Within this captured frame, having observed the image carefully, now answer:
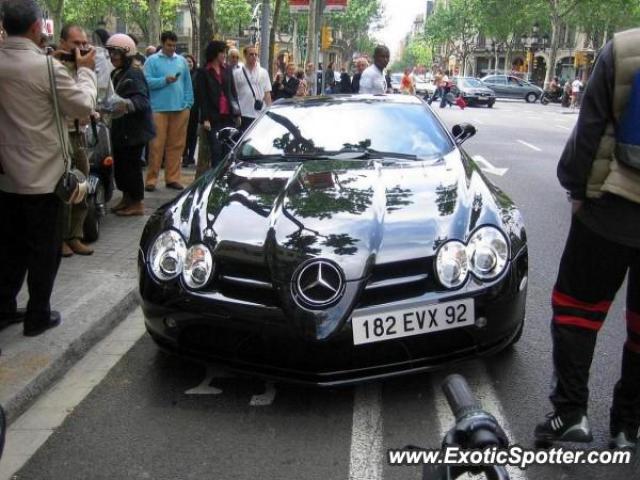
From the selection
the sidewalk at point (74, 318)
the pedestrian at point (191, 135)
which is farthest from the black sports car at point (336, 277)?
the pedestrian at point (191, 135)

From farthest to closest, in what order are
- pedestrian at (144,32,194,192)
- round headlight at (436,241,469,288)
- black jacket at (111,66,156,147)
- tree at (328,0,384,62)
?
1. tree at (328,0,384,62)
2. pedestrian at (144,32,194,192)
3. black jacket at (111,66,156,147)
4. round headlight at (436,241,469,288)

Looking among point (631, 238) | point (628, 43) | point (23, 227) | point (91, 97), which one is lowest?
point (23, 227)

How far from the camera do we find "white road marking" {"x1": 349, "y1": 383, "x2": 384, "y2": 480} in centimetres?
286

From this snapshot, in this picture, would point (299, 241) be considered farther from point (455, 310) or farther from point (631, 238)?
point (631, 238)

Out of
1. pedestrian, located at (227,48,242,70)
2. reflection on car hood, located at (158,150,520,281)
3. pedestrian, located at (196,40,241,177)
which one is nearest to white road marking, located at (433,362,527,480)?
reflection on car hood, located at (158,150,520,281)

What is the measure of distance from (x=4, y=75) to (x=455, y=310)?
8.44 feet

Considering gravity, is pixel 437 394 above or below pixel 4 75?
below

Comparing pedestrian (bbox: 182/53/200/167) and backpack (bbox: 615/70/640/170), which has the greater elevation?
backpack (bbox: 615/70/640/170)

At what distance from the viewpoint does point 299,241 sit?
3.40m

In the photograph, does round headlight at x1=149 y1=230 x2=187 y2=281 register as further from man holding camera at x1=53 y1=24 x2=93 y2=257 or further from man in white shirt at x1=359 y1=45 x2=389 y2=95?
man in white shirt at x1=359 y1=45 x2=389 y2=95

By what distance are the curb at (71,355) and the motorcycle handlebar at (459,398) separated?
2.40m

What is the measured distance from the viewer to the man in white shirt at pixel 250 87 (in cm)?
964

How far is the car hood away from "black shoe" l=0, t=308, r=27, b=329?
3.66 ft

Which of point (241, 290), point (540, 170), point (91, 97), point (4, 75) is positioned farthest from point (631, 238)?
point (540, 170)
